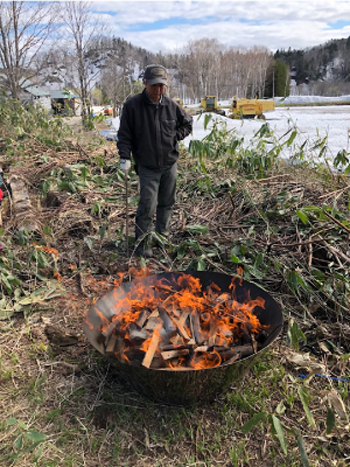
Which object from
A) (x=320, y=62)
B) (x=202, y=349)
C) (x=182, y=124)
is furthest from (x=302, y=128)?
(x=320, y=62)

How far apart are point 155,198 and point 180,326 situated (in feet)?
5.38

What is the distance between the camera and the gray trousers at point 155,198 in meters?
3.28

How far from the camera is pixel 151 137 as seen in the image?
3176 millimetres

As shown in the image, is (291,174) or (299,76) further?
(299,76)

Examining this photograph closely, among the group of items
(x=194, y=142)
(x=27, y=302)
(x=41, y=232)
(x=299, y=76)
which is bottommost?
(x=27, y=302)

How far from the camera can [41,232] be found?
3623mm

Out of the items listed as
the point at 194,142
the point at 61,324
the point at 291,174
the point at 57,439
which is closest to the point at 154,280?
the point at 61,324

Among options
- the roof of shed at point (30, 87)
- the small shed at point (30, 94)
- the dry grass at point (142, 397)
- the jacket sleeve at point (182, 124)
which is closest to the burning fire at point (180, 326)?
the dry grass at point (142, 397)

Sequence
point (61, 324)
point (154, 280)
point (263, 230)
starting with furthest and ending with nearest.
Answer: point (263, 230)
point (61, 324)
point (154, 280)

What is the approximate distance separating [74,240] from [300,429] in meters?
2.78

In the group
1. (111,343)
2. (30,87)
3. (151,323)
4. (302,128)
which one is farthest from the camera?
(30,87)

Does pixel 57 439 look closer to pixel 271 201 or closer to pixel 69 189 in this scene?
pixel 271 201

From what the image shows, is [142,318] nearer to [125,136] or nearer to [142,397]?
[142,397]

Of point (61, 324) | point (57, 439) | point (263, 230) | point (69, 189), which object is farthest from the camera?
point (69, 189)
